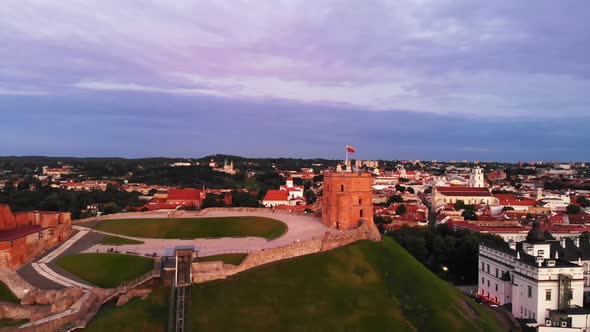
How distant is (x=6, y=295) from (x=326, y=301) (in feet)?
58.9

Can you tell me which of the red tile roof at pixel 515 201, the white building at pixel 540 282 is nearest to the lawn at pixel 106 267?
the white building at pixel 540 282

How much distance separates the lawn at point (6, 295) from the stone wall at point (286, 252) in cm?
999

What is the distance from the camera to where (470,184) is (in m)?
153

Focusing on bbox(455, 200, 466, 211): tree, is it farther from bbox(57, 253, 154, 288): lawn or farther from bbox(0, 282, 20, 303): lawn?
bbox(0, 282, 20, 303): lawn

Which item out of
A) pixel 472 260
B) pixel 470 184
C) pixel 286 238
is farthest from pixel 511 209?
pixel 286 238

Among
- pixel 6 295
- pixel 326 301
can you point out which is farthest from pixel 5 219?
pixel 326 301

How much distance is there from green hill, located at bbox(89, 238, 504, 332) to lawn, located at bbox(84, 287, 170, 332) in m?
0.05

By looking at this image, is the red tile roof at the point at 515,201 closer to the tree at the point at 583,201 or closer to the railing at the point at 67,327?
the tree at the point at 583,201

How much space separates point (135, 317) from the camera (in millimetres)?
24547

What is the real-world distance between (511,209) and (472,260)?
65053 millimetres

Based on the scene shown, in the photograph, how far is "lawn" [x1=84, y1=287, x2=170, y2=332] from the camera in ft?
78.4

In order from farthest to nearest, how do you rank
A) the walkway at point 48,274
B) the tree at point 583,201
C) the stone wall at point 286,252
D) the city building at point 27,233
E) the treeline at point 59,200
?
the tree at point 583,201, the treeline at point 59,200, the city building at point 27,233, the walkway at point 48,274, the stone wall at point 286,252

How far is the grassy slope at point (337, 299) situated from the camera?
25938 mm

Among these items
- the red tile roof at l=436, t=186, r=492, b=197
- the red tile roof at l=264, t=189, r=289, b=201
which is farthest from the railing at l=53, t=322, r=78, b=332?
the red tile roof at l=436, t=186, r=492, b=197
